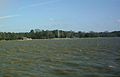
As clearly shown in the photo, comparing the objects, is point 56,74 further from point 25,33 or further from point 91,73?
point 25,33

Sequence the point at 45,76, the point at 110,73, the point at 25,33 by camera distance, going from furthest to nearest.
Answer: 1. the point at 25,33
2. the point at 110,73
3. the point at 45,76

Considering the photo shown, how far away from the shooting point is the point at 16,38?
173 m

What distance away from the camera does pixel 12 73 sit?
46.2ft

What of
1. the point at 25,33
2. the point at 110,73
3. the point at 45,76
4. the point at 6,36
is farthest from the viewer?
the point at 25,33

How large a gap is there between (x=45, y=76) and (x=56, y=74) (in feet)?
3.81

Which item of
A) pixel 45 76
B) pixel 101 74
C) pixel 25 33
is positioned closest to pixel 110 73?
pixel 101 74

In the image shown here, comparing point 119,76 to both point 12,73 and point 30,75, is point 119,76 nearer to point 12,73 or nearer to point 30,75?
point 30,75

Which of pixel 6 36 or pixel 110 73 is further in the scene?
pixel 6 36

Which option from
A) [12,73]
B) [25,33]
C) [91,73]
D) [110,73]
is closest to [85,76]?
[91,73]

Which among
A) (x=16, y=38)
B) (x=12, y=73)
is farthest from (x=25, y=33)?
(x=12, y=73)

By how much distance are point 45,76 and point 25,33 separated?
620 ft

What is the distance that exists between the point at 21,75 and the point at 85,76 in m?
5.15

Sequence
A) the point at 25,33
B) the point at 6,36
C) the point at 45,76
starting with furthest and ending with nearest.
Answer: the point at 25,33 < the point at 6,36 < the point at 45,76

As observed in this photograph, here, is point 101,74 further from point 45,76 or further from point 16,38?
point 16,38
